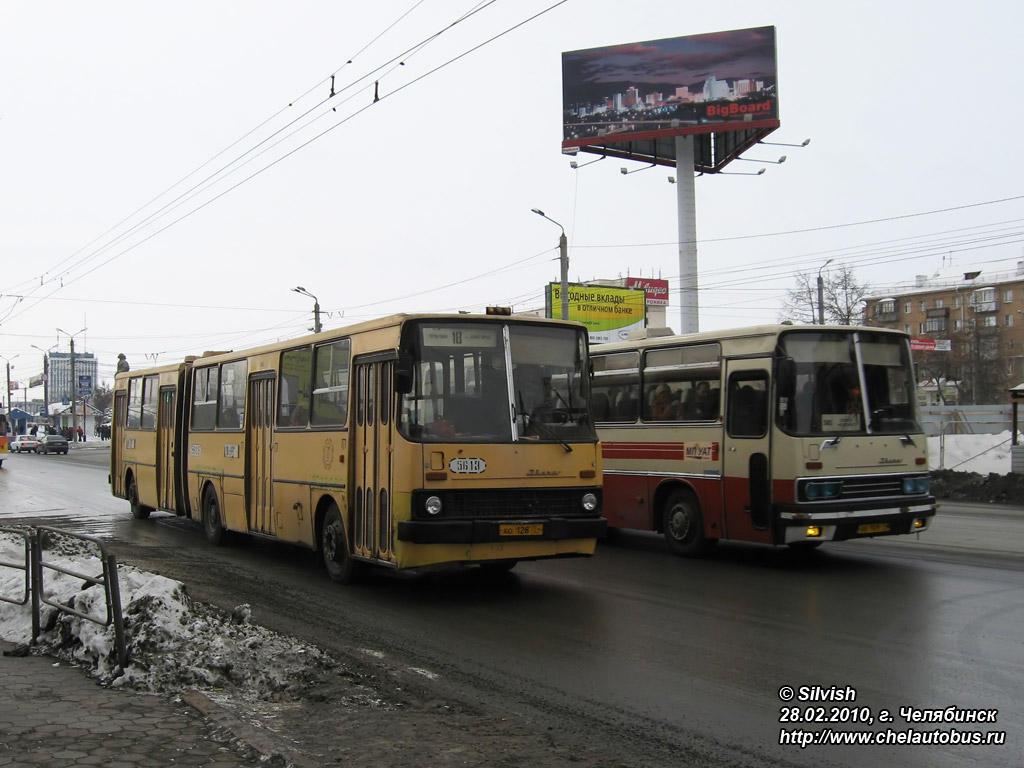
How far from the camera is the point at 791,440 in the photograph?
37.4 feet

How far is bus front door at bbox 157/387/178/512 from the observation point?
58.2 feet

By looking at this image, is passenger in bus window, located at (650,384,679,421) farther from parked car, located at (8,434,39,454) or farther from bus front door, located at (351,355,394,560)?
parked car, located at (8,434,39,454)

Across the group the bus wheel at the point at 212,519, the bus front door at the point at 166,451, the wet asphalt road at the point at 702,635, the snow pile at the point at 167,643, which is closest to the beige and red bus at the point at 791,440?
the wet asphalt road at the point at 702,635

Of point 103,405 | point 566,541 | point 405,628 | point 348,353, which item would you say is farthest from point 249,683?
point 103,405

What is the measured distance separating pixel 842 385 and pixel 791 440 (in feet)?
3.29

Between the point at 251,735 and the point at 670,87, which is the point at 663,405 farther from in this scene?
the point at 670,87

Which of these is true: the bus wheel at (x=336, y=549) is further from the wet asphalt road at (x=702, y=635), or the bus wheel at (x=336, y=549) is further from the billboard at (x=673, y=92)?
the billboard at (x=673, y=92)

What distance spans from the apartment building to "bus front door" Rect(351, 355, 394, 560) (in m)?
69.0

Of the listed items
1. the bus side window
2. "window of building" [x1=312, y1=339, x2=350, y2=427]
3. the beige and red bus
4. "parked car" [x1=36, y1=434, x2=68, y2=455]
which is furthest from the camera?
"parked car" [x1=36, y1=434, x2=68, y2=455]

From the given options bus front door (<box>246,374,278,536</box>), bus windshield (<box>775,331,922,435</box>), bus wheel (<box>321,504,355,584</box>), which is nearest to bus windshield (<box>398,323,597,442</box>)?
bus wheel (<box>321,504,355,584</box>)

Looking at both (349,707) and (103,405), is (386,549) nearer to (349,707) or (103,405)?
(349,707)

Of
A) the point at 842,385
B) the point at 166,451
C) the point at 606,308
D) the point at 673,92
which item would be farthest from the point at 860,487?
the point at 606,308

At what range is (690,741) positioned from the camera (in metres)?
5.54

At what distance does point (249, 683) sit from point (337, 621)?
8.24 ft
